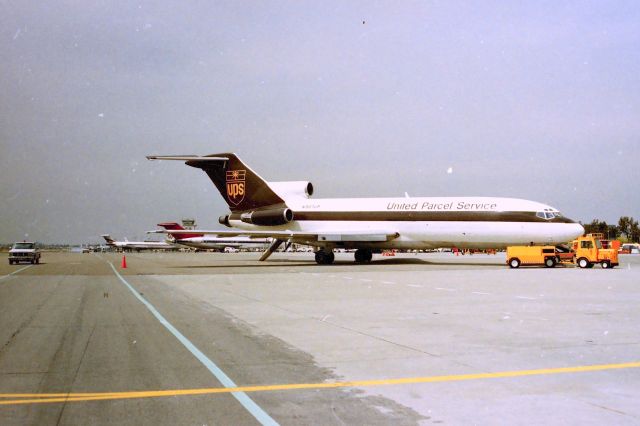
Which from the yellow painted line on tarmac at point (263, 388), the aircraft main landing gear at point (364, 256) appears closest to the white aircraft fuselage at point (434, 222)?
the aircraft main landing gear at point (364, 256)

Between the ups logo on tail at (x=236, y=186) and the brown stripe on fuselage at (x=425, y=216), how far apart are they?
4.33ft

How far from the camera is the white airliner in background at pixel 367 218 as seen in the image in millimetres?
31469

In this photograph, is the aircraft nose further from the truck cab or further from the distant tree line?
the distant tree line

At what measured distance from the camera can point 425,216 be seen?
112 ft

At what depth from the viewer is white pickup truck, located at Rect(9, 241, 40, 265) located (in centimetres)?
4075

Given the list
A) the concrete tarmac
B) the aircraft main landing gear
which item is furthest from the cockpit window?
the concrete tarmac

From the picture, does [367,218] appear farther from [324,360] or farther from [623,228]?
[623,228]

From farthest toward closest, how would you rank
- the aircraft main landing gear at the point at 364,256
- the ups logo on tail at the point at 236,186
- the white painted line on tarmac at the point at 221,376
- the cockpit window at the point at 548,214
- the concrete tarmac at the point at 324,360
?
the ups logo on tail at the point at 236,186 → the aircraft main landing gear at the point at 364,256 → the cockpit window at the point at 548,214 → the concrete tarmac at the point at 324,360 → the white painted line on tarmac at the point at 221,376

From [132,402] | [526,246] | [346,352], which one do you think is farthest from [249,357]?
[526,246]

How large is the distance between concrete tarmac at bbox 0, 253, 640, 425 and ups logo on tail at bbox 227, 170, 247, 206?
25.6m

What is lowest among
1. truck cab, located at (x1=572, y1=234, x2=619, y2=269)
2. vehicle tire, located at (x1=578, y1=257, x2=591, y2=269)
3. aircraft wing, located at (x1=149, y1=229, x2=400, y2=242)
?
vehicle tire, located at (x1=578, y1=257, x2=591, y2=269)

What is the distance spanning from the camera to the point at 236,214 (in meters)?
40.4

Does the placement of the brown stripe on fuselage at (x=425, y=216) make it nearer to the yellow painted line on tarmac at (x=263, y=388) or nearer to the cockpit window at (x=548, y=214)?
the cockpit window at (x=548, y=214)

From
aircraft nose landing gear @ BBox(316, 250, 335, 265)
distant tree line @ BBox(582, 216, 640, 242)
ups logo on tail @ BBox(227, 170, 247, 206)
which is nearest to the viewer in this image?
aircraft nose landing gear @ BBox(316, 250, 335, 265)
